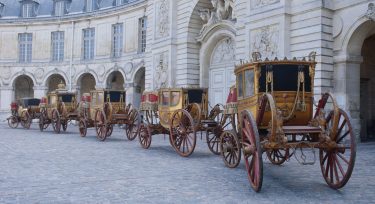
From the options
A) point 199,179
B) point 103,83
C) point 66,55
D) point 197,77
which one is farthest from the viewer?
point 66,55

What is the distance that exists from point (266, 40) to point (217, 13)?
4.42 m

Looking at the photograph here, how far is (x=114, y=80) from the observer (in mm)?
28734

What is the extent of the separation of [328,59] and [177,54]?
8.45 meters

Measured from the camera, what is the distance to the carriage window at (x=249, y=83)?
20.9 ft

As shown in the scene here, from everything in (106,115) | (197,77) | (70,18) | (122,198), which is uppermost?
(70,18)

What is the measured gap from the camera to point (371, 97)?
15.6 metres

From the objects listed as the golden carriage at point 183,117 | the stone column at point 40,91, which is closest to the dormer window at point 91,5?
the stone column at point 40,91

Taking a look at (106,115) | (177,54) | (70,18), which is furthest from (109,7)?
(106,115)

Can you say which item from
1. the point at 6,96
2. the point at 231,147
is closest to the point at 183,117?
the point at 231,147

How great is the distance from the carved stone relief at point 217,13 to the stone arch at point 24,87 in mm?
18340

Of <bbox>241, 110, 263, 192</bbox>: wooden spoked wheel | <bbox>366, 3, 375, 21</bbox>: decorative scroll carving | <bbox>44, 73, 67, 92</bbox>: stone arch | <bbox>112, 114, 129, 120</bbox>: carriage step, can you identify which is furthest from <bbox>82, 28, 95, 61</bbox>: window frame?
<bbox>241, 110, 263, 192</bbox>: wooden spoked wheel

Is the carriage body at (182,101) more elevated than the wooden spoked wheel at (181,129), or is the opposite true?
the carriage body at (182,101)

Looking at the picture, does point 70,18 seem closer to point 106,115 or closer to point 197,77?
point 197,77

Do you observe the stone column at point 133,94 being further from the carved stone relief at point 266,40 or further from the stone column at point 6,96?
the carved stone relief at point 266,40
